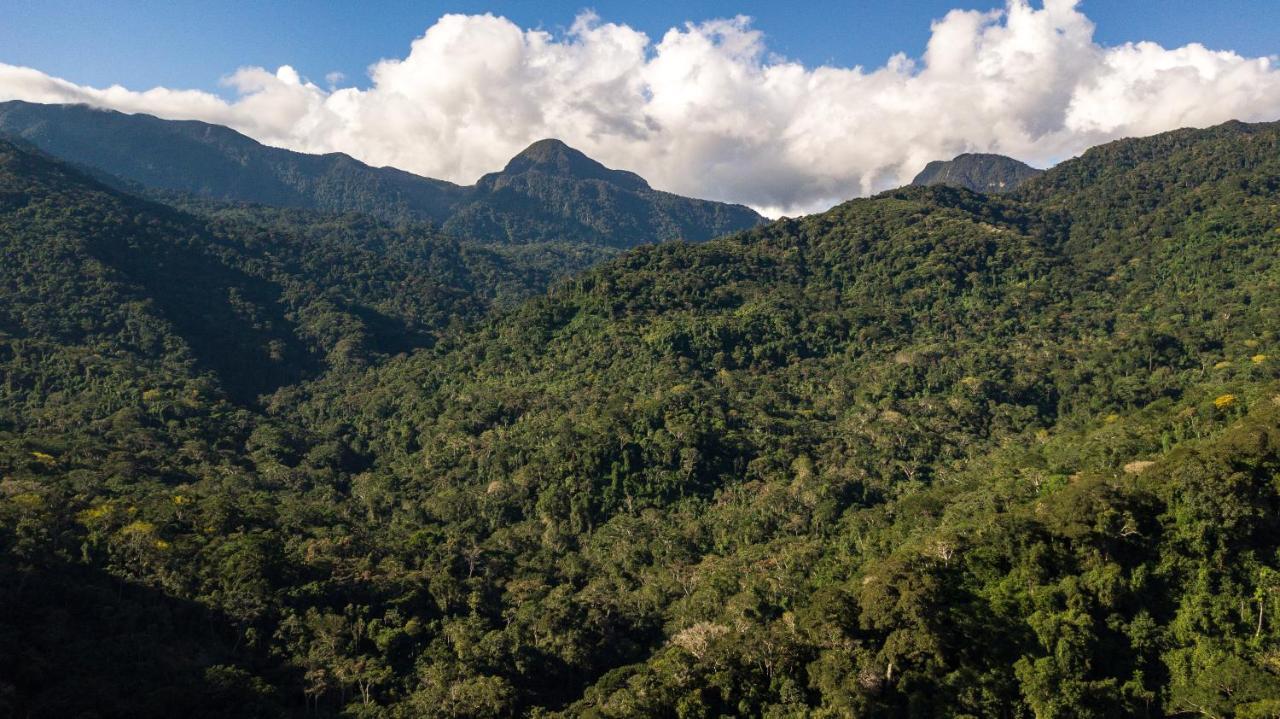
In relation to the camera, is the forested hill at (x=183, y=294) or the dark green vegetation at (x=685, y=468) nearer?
the dark green vegetation at (x=685, y=468)

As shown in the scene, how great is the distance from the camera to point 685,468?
243ft

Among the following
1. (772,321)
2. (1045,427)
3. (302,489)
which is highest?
(772,321)

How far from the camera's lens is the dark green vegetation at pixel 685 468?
34531 millimetres

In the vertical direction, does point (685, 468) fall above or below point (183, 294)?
below

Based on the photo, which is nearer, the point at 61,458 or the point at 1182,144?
the point at 61,458

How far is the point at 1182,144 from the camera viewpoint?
163875 millimetres

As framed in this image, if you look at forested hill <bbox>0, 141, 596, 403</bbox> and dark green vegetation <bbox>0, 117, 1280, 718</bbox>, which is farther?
forested hill <bbox>0, 141, 596, 403</bbox>

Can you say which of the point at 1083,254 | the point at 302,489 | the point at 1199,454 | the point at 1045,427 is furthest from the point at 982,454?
the point at 1083,254

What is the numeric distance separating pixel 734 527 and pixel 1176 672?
115ft

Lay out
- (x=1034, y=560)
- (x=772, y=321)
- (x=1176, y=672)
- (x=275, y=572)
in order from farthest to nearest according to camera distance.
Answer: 1. (x=772, y=321)
2. (x=275, y=572)
3. (x=1034, y=560)
4. (x=1176, y=672)

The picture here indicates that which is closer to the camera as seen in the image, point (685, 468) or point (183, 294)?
point (685, 468)

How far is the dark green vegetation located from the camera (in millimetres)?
34531

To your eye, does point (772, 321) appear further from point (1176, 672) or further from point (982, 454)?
point (1176, 672)

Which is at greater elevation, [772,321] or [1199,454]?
[772,321]
